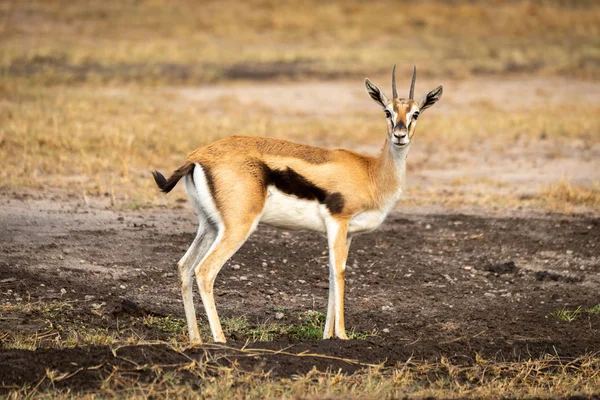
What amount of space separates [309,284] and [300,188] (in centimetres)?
184

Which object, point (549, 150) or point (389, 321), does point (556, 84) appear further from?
point (389, 321)

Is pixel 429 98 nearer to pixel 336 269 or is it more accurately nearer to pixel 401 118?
pixel 401 118

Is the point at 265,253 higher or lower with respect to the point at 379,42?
lower

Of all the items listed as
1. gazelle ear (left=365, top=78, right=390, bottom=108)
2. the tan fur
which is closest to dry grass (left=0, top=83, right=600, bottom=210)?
gazelle ear (left=365, top=78, right=390, bottom=108)

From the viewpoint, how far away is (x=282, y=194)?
268 inches

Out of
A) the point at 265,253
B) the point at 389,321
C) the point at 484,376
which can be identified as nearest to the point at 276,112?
the point at 265,253

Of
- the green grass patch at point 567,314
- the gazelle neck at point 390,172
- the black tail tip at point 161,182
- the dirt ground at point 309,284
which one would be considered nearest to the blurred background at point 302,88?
the dirt ground at point 309,284

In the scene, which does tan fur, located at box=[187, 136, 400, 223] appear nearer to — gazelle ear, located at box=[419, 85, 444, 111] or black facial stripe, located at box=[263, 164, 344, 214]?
black facial stripe, located at box=[263, 164, 344, 214]

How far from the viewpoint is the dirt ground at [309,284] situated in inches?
244

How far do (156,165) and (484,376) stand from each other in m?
7.47

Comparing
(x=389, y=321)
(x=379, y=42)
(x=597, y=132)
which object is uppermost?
(x=379, y=42)

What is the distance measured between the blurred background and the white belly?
13.4 ft

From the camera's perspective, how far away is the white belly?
22.3 feet

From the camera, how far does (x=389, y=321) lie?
7.63 metres
